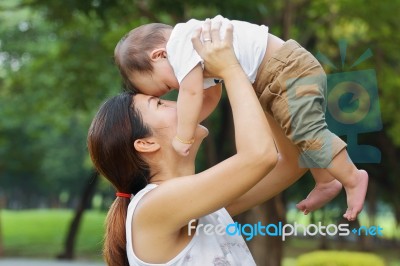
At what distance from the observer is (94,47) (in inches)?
473

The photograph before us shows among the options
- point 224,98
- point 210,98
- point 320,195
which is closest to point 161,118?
point 210,98

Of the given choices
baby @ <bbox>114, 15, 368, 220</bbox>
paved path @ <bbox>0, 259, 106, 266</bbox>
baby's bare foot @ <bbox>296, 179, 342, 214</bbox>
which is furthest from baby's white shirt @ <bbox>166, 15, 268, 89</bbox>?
paved path @ <bbox>0, 259, 106, 266</bbox>

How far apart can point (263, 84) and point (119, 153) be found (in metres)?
0.46

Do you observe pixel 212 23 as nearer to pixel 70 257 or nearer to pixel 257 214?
pixel 257 214

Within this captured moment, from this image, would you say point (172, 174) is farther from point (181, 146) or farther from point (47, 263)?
point (47, 263)

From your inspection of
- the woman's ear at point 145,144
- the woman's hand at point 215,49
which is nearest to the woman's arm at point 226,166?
the woman's hand at point 215,49

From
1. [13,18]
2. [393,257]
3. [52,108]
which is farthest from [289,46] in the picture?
[393,257]

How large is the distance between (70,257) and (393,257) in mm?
9094

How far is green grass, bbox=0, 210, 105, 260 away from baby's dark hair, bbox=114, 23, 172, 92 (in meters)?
17.0

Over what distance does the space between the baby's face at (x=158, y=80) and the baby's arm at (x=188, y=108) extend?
11 cm

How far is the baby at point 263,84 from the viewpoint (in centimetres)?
207

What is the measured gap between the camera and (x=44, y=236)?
28953 millimetres

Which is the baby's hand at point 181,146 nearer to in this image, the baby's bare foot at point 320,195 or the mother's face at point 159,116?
the mother's face at point 159,116

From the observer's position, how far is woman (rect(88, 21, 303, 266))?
1.94 metres
